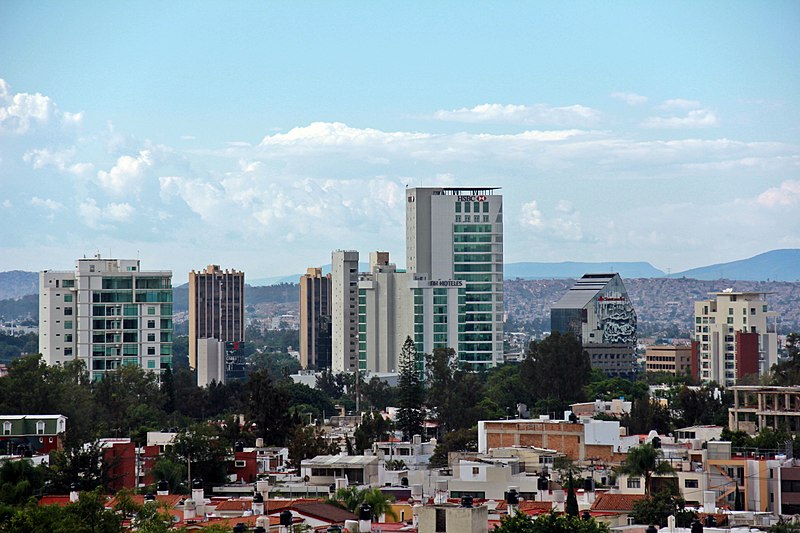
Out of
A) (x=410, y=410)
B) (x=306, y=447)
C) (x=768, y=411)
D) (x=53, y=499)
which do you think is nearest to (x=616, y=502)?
(x=53, y=499)

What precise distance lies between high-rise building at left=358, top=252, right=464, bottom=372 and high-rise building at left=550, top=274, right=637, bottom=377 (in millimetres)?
22863

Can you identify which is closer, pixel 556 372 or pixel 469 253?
pixel 556 372

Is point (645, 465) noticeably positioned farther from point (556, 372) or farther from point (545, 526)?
point (556, 372)

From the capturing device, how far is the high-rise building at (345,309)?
174375 millimetres

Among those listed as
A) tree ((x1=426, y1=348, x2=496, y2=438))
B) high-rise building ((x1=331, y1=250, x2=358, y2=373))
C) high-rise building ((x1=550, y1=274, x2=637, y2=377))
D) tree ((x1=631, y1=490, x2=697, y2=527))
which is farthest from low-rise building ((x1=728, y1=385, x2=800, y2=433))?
high-rise building ((x1=331, y1=250, x2=358, y2=373))

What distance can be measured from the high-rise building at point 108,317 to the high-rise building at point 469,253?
35025 millimetres

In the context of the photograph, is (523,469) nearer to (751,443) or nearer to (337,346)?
(751,443)

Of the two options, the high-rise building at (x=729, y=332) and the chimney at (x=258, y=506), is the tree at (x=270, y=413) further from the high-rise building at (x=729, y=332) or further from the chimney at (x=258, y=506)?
the high-rise building at (x=729, y=332)

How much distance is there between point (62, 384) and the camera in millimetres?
91125

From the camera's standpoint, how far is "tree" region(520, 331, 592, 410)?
113125 millimetres

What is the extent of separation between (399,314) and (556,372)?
42.8m

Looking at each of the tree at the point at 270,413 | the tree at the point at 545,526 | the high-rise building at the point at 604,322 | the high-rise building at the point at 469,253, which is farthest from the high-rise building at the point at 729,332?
the tree at the point at 545,526

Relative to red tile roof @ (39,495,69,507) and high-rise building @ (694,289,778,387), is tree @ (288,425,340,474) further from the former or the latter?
high-rise building @ (694,289,778,387)

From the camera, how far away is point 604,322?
7352 inches
